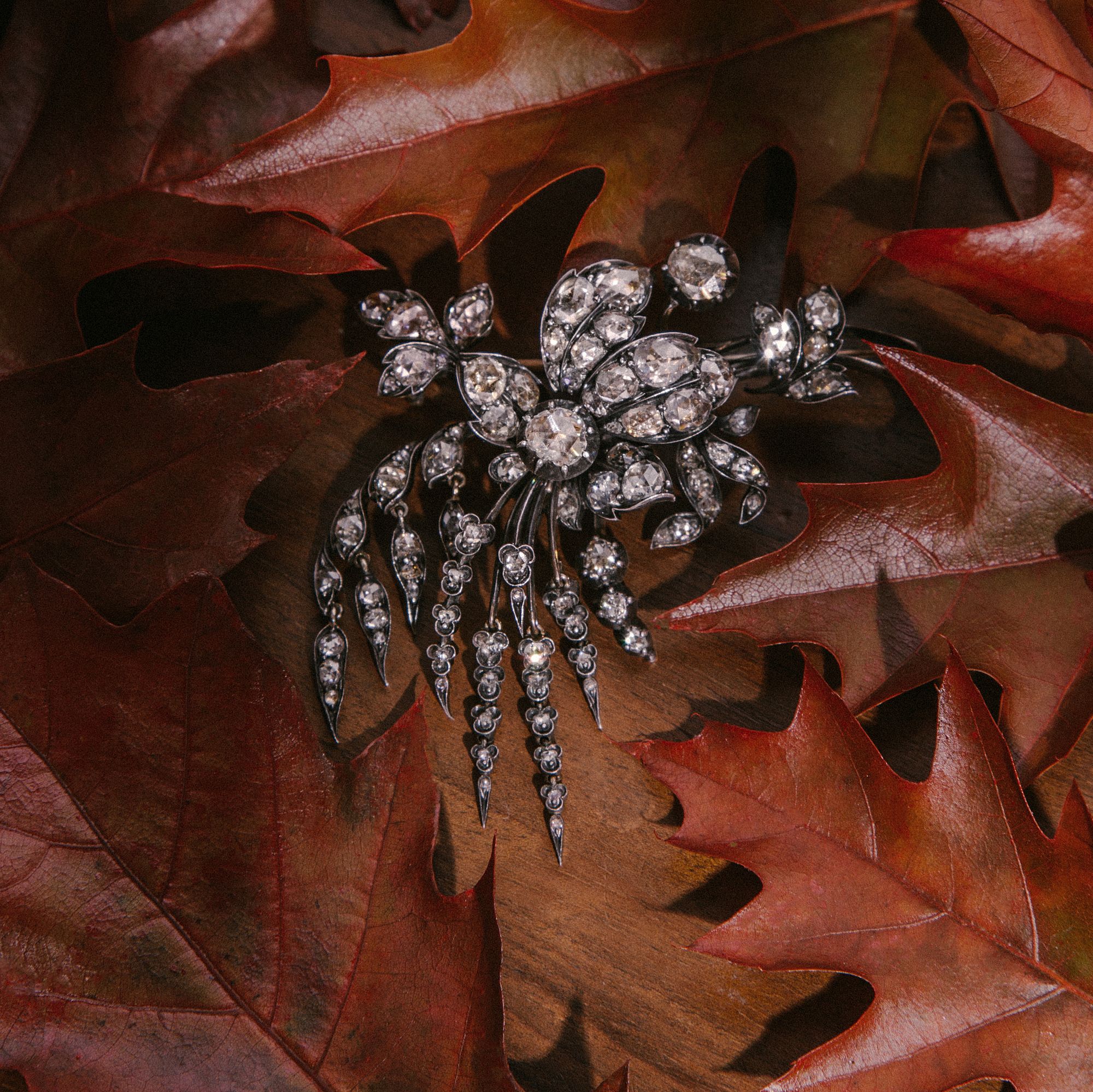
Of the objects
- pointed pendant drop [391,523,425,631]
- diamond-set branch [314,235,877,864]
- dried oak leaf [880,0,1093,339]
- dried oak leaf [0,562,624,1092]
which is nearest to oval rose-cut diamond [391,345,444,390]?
diamond-set branch [314,235,877,864]

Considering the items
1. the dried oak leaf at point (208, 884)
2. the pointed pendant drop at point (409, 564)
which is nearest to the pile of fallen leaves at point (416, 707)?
the dried oak leaf at point (208, 884)

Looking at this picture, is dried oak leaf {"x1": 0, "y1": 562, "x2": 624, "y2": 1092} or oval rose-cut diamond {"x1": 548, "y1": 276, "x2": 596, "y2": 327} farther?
oval rose-cut diamond {"x1": 548, "y1": 276, "x2": 596, "y2": 327}

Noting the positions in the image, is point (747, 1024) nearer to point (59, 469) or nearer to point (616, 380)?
point (616, 380)

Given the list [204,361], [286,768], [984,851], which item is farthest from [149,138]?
[984,851]

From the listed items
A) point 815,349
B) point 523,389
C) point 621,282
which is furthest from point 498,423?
point 815,349

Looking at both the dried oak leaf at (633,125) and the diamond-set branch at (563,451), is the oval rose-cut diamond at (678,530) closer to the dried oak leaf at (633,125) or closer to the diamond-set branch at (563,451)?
the diamond-set branch at (563,451)

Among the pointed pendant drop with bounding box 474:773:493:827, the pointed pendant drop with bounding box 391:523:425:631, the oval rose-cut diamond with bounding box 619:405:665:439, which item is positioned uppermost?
the oval rose-cut diamond with bounding box 619:405:665:439

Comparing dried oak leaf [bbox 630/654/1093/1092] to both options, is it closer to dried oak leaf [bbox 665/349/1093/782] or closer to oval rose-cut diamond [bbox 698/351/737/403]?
dried oak leaf [bbox 665/349/1093/782]
